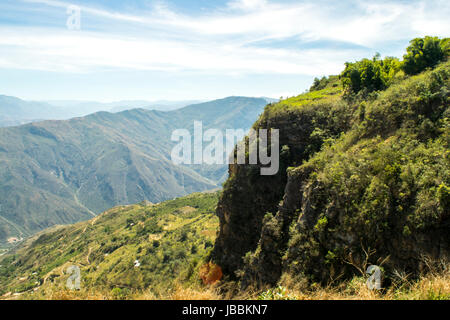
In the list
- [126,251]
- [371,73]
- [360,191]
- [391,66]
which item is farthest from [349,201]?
[126,251]

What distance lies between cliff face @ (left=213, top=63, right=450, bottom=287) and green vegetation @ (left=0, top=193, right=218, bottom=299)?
14.2 m

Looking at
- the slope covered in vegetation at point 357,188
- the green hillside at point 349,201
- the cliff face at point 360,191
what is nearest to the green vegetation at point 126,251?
the green hillside at point 349,201

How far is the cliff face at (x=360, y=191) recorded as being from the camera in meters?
10.2

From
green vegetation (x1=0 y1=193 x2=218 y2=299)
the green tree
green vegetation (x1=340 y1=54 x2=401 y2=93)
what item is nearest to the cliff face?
green vegetation (x1=340 y1=54 x2=401 y2=93)

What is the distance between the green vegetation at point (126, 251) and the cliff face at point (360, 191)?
14237mm

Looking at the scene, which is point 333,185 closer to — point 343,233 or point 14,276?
point 343,233

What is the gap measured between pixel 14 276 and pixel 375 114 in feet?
482

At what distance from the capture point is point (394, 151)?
1306 centimetres

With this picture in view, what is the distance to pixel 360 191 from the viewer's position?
41.1 ft

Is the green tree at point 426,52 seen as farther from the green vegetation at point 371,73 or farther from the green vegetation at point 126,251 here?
the green vegetation at point 126,251

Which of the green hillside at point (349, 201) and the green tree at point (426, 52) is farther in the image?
the green tree at point (426, 52)

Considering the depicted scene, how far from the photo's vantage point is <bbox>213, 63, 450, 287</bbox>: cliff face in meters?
10.2

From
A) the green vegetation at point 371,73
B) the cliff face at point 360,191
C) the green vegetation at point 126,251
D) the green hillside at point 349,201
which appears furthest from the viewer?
the green vegetation at point 126,251
